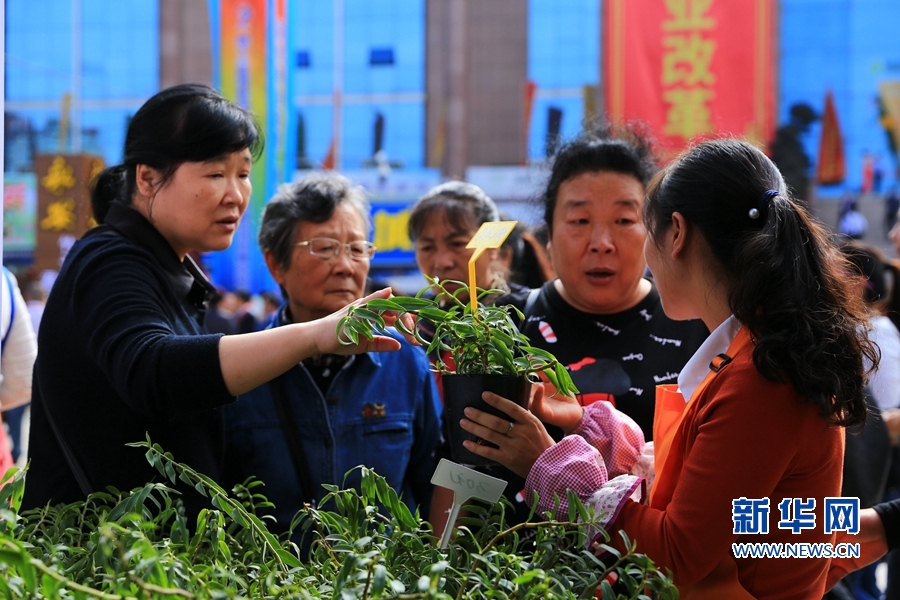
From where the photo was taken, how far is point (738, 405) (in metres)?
1.07

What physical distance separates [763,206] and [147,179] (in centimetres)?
100

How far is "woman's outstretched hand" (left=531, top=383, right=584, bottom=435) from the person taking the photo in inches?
50.8

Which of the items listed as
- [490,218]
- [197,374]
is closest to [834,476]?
[197,374]

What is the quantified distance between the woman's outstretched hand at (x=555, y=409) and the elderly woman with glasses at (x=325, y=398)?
1.71 ft

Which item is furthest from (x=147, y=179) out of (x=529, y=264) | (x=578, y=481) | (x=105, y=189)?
(x=529, y=264)

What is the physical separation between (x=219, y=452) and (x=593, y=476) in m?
0.72

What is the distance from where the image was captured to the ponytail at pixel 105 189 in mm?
1653

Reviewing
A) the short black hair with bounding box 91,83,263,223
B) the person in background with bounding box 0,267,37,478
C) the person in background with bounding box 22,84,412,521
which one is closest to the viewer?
the person in background with bounding box 22,84,412,521

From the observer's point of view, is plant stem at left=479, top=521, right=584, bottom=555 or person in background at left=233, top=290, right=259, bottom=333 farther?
person in background at left=233, top=290, right=259, bottom=333

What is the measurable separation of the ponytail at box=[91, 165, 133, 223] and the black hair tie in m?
1.12

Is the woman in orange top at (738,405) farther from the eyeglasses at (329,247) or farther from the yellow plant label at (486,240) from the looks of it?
the eyeglasses at (329,247)

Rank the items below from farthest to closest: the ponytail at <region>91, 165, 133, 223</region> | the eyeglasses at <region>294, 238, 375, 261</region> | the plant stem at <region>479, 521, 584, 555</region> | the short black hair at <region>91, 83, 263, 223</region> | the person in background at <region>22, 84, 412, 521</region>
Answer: the eyeglasses at <region>294, 238, 375, 261</region>, the ponytail at <region>91, 165, 133, 223</region>, the short black hair at <region>91, 83, 263, 223</region>, the person in background at <region>22, 84, 412, 521</region>, the plant stem at <region>479, 521, 584, 555</region>

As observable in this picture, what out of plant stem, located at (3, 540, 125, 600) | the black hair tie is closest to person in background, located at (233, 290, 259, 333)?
the black hair tie

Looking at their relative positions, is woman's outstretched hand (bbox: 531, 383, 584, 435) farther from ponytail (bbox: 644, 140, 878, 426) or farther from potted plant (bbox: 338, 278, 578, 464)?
ponytail (bbox: 644, 140, 878, 426)
